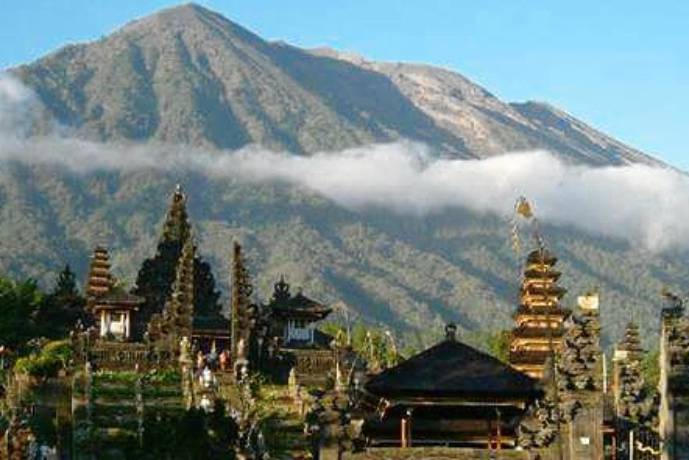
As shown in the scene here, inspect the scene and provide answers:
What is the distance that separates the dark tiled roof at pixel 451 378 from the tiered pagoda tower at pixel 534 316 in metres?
20.1

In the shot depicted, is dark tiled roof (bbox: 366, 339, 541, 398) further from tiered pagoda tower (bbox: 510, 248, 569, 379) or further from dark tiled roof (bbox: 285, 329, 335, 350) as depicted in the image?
dark tiled roof (bbox: 285, 329, 335, 350)

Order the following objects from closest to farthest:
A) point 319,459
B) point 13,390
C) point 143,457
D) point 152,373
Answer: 1. point 319,459
2. point 143,457
3. point 13,390
4. point 152,373

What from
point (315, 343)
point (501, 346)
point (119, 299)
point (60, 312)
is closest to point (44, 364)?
point (315, 343)

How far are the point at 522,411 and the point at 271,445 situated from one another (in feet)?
29.3

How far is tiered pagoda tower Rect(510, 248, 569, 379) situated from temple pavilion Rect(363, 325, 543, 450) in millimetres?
19866

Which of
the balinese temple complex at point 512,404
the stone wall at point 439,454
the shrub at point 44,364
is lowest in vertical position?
the stone wall at point 439,454

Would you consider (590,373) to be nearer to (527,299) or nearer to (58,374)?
(58,374)

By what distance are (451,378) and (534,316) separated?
2450 cm

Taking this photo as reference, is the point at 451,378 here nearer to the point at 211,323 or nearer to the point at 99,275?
the point at 211,323

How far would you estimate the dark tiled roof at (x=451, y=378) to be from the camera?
102ft

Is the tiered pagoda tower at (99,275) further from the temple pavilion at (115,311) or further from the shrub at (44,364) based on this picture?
the shrub at (44,364)

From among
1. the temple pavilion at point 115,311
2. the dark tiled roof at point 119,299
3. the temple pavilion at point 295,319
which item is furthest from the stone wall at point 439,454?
the dark tiled roof at point 119,299

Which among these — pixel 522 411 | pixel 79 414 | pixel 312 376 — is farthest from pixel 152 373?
pixel 522 411

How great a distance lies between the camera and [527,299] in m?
57.6
